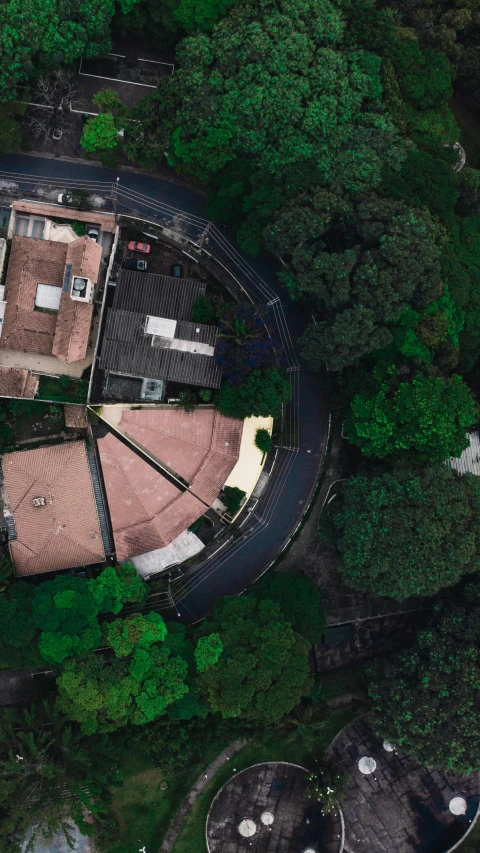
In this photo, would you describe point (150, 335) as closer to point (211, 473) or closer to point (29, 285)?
point (29, 285)

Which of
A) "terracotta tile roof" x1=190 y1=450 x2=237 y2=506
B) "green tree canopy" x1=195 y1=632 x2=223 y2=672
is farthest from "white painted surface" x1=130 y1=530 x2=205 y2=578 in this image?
"green tree canopy" x1=195 y1=632 x2=223 y2=672

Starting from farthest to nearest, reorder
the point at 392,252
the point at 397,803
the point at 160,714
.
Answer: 1. the point at 397,803
2. the point at 160,714
3. the point at 392,252

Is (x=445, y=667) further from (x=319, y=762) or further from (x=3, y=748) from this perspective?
(x=3, y=748)

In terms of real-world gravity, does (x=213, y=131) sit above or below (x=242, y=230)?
above

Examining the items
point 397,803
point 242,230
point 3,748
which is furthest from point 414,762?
point 242,230

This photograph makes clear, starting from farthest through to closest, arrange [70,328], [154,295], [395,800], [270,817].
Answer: [154,295]
[395,800]
[270,817]
[70,328]

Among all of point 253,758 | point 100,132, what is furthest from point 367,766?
point 100,132
